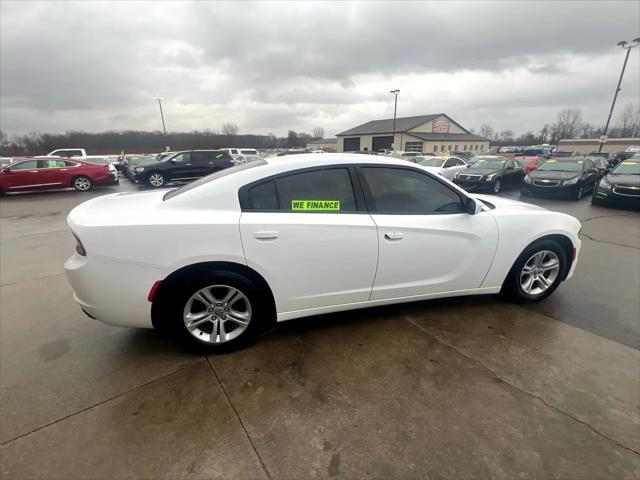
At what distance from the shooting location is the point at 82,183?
13.1 metres

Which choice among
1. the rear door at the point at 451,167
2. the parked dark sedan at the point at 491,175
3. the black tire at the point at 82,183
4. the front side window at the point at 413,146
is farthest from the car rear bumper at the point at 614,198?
the front side window at the point at 413,146

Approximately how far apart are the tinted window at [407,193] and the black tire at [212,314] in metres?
1.21

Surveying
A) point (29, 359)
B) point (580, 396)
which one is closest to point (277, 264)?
point (29, 359)

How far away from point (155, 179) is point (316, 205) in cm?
1448

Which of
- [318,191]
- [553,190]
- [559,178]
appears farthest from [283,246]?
[559,178]

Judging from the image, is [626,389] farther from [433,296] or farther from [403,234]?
[403,234]

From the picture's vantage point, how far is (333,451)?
1.73 metres

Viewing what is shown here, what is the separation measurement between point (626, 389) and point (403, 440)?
1685 mm

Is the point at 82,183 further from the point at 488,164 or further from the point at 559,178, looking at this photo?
the point at 559,178

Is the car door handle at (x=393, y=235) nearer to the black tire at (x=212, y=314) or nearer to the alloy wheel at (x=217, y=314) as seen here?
the black tire at (x=212, y=314)

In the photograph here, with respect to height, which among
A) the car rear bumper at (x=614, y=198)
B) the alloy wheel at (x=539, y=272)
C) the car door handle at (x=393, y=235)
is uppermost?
the car door handle at (x=393, y=235)

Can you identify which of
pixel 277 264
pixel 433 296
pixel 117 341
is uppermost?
pixel 277 264

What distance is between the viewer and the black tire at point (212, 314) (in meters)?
2.24

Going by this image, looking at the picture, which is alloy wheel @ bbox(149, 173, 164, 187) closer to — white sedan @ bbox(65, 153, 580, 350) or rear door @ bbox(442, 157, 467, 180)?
rear door @ bbox(442, 157, 467, 180)
